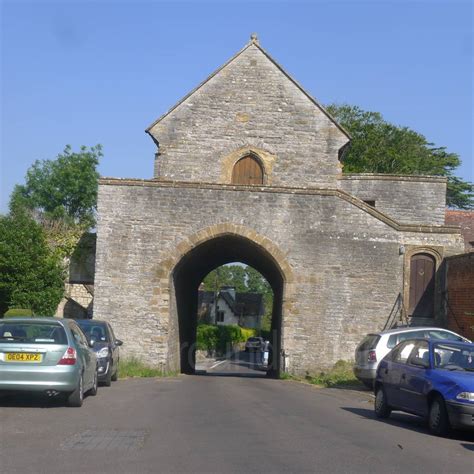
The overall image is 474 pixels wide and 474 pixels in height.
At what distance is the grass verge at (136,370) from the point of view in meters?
25.0

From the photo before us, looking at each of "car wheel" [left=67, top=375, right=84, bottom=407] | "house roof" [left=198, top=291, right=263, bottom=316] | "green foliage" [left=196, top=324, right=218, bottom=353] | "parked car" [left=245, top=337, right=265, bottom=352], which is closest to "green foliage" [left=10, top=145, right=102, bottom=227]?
"green foliage" [left=196, top=324, right=218, bottom=353]

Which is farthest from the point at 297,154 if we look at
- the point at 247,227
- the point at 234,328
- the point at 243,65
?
the point at 234,328

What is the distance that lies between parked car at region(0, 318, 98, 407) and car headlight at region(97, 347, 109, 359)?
4.72 m

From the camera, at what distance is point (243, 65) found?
35.6 m

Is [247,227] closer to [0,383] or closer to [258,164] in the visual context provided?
[258,164]

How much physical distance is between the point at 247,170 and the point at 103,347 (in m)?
17.9

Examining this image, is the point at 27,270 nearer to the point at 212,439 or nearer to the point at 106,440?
the point at 106,440

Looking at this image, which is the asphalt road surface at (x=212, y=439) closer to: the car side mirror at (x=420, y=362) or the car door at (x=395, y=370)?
the car door at (x=395, y=370)

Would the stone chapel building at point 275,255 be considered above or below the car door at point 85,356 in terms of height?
above

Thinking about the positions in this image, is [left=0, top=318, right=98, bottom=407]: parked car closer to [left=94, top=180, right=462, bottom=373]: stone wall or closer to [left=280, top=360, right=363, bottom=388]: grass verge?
[left=280, top=360, right=363, bottom=388]: grass verge

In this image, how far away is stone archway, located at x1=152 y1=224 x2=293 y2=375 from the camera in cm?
2783

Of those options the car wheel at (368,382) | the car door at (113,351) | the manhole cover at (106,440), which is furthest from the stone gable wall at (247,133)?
the manhole cover at (106,440)

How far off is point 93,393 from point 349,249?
45.6 ft

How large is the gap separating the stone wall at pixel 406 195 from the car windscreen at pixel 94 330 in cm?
1992
